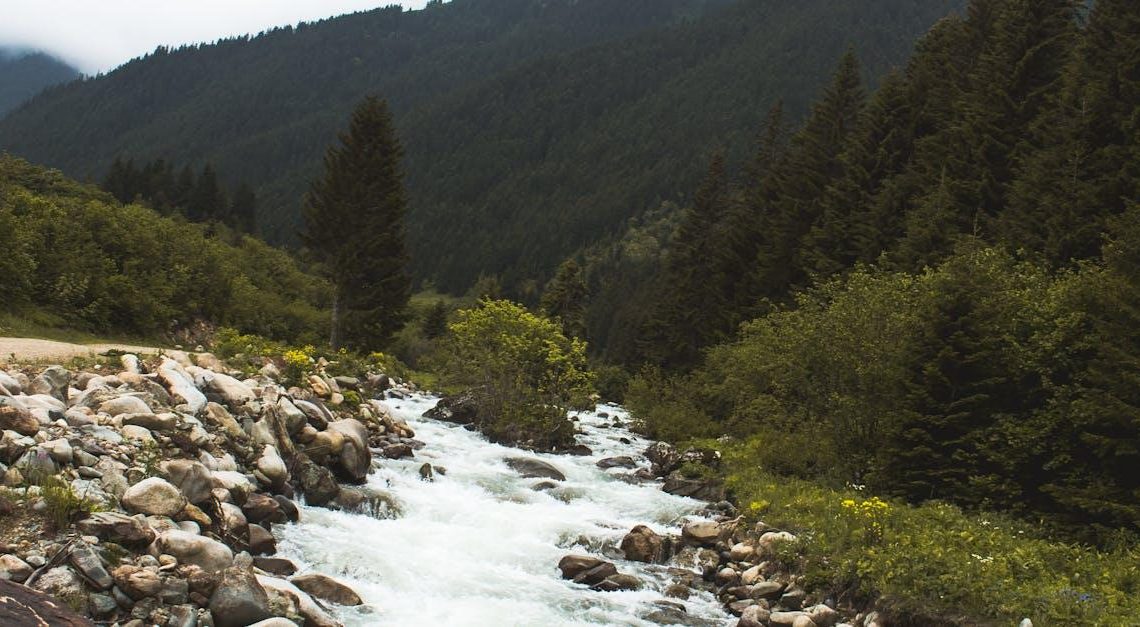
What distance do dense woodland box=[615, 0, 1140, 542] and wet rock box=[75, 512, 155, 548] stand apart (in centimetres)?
1399

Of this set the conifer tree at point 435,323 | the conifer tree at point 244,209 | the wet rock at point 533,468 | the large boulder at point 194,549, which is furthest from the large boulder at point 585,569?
the conifer tree at point 244,209

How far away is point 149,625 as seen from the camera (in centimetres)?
819

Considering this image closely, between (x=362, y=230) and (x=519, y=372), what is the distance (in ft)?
40.9

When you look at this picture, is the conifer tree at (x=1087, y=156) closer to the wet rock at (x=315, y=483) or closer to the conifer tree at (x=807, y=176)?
the conifer tree at (x=807, y=176)

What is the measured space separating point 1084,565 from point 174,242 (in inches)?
1425

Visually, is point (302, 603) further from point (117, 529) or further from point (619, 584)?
point (619, 584)

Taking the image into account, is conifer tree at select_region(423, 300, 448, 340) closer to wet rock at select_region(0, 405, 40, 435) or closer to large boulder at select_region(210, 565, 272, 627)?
wet rock at select_region(0, 405, 40, 435)

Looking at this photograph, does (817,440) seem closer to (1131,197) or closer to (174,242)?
(1131,197)

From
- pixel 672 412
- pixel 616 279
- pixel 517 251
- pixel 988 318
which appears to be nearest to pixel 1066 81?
pixel 988 318

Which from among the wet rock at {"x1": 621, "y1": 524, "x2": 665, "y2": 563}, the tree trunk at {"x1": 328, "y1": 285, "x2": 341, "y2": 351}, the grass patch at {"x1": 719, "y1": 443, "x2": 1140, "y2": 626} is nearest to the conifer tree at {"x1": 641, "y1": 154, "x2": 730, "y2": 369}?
the tree trunk at {"x1": 328, "y1": 285, "x2": 341, "y2": 351}

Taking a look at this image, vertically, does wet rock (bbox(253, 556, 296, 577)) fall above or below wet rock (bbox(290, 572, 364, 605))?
above

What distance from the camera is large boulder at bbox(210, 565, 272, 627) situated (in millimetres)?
8641

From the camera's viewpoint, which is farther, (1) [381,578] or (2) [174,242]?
(2) [174,242]

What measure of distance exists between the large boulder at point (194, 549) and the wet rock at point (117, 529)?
199 mm
